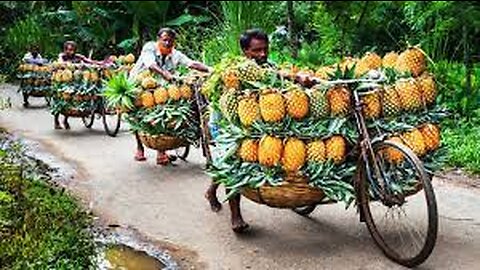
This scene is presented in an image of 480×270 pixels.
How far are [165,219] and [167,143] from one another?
183 centimetres

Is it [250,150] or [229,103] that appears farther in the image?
[229,103]

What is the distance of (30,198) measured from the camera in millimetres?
6051

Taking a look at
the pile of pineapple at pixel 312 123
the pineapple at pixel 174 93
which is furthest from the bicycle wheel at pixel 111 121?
the pile of pineapple at pixel 312 123

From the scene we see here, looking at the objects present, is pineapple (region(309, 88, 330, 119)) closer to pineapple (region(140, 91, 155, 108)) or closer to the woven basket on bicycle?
the woven basket on bicycle

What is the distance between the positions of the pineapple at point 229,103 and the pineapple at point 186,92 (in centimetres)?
256

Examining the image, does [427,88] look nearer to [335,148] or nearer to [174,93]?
[335,148]

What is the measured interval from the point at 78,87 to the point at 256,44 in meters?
6.29

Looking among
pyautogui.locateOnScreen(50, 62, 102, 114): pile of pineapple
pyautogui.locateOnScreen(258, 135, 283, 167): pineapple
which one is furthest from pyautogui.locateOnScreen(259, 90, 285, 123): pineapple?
pyautogui.locateOnScreen(50, 62, 102, 114): pile of pineapple

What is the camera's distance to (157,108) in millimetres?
7973

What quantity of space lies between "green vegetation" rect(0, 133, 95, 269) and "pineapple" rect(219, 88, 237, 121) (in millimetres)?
1369

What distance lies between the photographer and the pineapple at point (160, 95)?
7.92m

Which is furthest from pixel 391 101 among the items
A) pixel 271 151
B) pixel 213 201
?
pixel 213 201

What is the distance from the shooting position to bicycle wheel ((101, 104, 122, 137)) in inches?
447

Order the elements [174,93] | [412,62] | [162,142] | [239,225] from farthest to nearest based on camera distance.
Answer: [162,142], [174,93], [239,225], [412,62]
